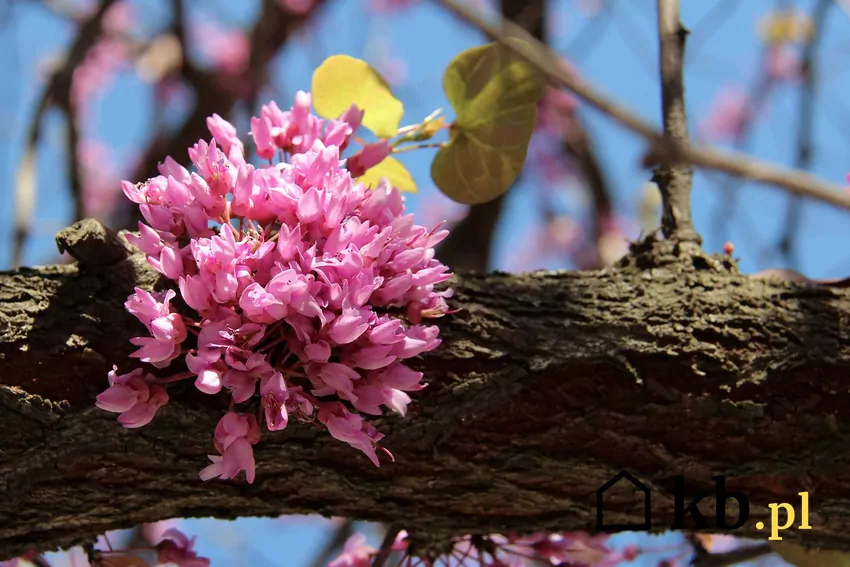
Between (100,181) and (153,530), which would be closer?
(153,530)

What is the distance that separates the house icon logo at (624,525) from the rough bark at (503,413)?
12mm

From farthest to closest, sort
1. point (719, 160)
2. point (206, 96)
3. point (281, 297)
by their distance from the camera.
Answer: point (206, 96) → point (281, 297) → point (719, 160)

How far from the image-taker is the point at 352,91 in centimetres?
147

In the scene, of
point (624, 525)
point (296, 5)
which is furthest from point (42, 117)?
point (624, 525)

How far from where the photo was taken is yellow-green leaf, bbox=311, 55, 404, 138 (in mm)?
1454

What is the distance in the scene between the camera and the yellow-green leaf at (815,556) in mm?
1450

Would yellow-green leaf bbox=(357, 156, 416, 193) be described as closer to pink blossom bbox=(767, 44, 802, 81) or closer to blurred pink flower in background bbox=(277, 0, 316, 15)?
blurred pink flower in background bbox=(277, 0, 316, 15)

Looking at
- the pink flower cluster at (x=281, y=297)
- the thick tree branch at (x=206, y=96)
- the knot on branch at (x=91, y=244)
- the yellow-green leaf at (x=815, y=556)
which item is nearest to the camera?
the pink flower cluster at (x=281, y=297)

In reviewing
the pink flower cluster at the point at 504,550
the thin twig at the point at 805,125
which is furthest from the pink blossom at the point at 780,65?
the pink flower cluster at the point at 504,550

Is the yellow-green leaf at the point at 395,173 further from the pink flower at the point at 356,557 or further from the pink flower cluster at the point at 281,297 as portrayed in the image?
the pink flower at the point at 356,557

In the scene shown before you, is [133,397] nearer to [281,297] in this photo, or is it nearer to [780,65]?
[281,297]

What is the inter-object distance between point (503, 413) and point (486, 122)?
523 millimetres

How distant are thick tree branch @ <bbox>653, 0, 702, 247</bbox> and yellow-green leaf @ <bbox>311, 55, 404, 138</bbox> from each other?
48 cm

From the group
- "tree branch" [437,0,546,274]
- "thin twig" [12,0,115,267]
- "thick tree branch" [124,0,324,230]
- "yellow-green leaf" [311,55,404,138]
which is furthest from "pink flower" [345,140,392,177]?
"tree branch" [437,0,546,274]
